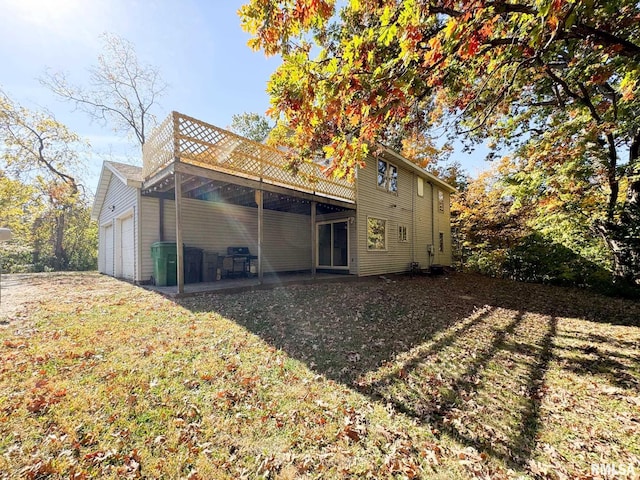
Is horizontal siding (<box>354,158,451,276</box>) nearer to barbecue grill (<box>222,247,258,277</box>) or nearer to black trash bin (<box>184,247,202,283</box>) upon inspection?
barbecue grill (<box>222,247,258,277</box>)

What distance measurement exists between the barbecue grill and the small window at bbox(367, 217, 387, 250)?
4485mm

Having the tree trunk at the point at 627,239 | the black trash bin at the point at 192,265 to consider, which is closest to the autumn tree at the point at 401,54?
the tree trunk at the point at 627,239

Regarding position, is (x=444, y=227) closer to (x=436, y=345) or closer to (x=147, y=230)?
(x=436, y=345)

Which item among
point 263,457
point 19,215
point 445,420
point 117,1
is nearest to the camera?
point 263,457

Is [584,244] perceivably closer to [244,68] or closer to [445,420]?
[445,420]

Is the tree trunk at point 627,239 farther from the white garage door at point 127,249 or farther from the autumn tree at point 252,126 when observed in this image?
the autumn tree at point 252,126

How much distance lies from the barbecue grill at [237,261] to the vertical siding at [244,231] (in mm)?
383

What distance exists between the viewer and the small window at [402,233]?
12.5 metres

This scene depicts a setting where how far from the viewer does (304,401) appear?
2.64m

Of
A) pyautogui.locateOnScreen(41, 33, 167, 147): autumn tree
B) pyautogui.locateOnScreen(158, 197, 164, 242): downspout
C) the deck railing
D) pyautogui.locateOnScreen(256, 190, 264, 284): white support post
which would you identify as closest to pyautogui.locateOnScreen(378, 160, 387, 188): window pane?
the deck railing

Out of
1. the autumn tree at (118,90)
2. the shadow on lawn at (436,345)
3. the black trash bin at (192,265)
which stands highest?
the autumn tree at (118,90)

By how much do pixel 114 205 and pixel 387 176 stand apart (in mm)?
10912

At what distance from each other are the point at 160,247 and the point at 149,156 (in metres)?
2.59

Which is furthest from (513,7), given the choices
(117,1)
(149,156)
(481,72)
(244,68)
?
(149,156)
